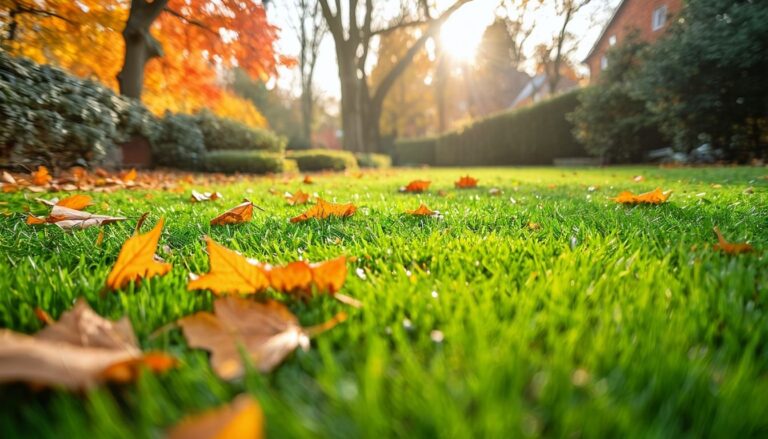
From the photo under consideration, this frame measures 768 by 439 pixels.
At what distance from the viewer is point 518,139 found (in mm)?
17391

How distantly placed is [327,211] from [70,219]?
1305 millimetres

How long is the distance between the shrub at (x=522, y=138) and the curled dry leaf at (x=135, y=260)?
15776 millimetres

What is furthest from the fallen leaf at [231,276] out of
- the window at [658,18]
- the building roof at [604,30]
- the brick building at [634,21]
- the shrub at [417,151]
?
the building roof at [604,30]

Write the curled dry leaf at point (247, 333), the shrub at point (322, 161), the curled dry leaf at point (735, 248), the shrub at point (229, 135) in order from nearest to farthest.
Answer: the curled dry leaf at point (247, 333), the curled dry leaf at point (735, 248), the shrub at point (229, 135), the shrub at point (322, 161)

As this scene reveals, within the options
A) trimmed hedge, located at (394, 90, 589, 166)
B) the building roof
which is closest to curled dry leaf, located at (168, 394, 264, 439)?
trimmed hedge, located at (394, 90, 589, 166)

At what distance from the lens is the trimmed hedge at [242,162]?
913 cm

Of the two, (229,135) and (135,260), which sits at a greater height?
(229,135)

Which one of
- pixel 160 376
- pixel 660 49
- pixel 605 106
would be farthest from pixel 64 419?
pixel 605 106

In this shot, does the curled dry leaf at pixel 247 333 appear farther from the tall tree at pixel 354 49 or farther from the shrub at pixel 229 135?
the tall tree at pixel 354 49

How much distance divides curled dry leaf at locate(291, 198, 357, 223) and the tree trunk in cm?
986

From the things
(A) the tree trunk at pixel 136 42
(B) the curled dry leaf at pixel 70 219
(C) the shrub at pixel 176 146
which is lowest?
(B) the curled dry leaf at pixel 70 219

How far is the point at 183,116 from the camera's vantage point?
387 inches

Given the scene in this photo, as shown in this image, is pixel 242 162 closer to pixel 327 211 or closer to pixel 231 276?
pixel 327 211

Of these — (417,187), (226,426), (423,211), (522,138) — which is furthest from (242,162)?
(522,138)
